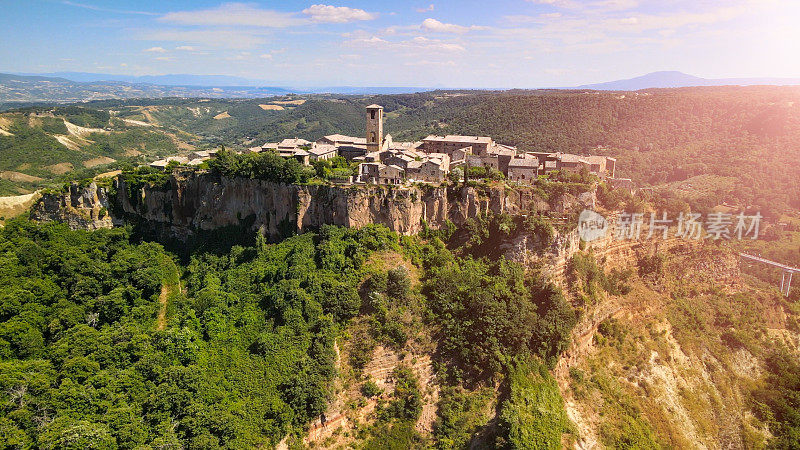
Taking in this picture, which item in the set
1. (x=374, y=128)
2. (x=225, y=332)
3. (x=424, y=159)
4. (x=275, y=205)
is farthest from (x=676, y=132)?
(x=225, y=332)

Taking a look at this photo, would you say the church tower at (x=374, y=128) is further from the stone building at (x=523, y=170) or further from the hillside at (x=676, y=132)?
the hillside at (x=676, y=132)

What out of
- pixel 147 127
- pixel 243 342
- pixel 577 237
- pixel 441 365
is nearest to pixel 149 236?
pixel 243 342

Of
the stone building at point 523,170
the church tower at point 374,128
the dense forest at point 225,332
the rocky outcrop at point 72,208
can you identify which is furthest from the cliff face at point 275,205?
the church tower at point 374,128

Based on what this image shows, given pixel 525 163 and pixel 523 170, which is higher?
pixel 525 163

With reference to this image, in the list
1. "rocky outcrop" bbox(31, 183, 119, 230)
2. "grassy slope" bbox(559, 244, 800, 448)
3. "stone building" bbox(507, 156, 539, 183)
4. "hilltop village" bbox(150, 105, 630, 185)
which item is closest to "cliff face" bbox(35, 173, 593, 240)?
"rocky outcrop" bbox(31, 183, 119, 230)

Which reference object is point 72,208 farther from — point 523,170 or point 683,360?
point 683,360

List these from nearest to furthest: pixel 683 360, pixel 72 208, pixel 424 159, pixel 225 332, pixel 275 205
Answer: pixel 225 332, pixel 683 360, pixel 275 205, pixel 424 159, pixel 72 208
